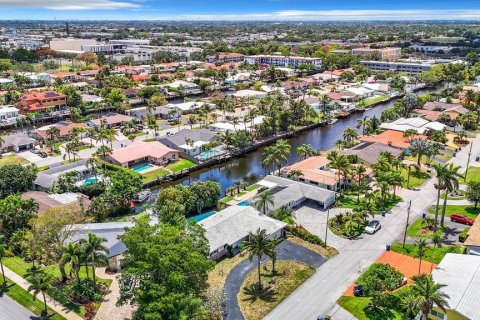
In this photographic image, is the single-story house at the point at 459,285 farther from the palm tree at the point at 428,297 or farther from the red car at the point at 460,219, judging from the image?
the red car at the point at 460,219

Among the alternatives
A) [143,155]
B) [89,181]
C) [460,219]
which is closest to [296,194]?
[460,219]

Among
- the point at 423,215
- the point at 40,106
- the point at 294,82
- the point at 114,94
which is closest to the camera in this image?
the point at 423,215

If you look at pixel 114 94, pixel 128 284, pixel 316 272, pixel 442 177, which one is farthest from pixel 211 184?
pixel 114 94

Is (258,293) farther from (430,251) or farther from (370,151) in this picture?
(370,151)

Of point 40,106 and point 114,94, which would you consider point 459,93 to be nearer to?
point 114,94

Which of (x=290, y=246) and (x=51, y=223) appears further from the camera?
(x=290, y=246)

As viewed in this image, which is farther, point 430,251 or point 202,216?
point 202,216
